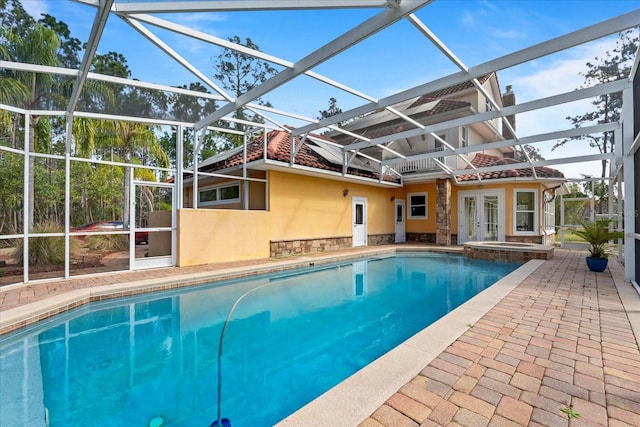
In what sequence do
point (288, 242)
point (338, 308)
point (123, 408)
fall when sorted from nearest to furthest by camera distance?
point (123, 408), point (338, 308), point (288, 242)

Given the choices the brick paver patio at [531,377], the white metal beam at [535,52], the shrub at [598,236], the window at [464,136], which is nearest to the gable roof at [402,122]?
the window at [464,136]

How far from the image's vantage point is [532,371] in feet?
8.75

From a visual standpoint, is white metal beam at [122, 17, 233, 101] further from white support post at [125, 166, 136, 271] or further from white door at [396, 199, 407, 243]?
white door at [396, 199, 407, 243]

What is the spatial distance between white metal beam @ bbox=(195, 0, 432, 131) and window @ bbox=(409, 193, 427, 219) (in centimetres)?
1189

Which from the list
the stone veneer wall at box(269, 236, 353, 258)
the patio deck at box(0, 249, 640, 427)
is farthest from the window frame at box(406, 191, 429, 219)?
the patio deck at box(0, 249, 640, 427)

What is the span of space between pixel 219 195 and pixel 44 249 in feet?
18.7

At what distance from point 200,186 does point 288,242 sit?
5417mm

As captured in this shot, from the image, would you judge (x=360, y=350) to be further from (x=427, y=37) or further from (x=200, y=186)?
(x=200, y=186)

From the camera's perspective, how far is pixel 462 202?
15.0 metres

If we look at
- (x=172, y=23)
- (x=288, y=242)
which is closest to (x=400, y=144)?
(x=288, y=242)

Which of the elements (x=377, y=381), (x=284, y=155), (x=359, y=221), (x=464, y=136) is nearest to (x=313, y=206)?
(x=284, y=155)

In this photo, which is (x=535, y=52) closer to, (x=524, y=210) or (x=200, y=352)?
(x=200, y=352)

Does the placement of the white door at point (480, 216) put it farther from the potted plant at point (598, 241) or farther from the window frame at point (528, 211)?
the potted plant at point (598, 241)

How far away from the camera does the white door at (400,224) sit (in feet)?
52.9
